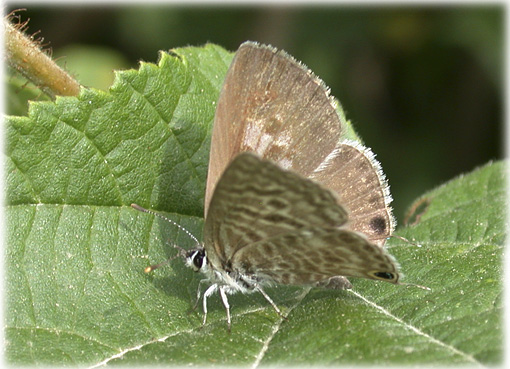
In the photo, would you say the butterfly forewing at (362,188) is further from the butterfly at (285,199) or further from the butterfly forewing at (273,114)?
the butterfly forewing at (273,114)

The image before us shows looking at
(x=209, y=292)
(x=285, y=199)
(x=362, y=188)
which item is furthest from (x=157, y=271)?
Answer: (x=362, y=188)

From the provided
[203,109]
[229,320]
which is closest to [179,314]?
[229,320]

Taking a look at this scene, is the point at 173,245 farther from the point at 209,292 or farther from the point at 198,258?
the point at 209,292

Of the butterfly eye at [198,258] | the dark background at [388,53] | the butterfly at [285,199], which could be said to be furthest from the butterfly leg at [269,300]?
the dark background at [388,53]

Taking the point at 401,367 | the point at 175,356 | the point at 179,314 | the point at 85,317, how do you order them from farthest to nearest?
the point at 179,314
the point at 85,317
the point at 175,356
the point at 401,367

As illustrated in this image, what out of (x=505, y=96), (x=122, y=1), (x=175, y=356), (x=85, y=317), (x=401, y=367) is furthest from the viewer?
(x=122, y=1)

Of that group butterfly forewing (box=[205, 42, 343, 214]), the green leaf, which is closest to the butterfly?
butterfly forewing (box=[205, 42, 343, 214])

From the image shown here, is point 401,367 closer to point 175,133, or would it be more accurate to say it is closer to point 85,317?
point 85,317
